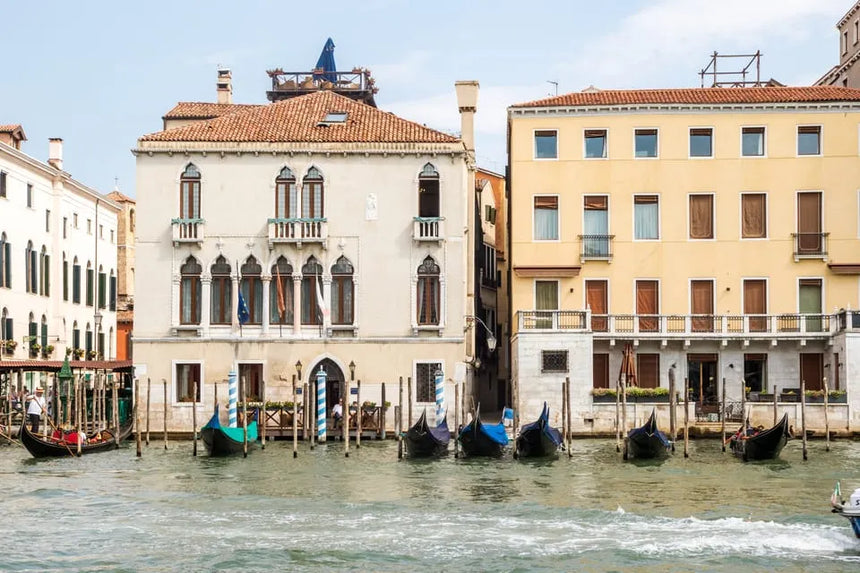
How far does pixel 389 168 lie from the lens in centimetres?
3294

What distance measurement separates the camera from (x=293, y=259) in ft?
108

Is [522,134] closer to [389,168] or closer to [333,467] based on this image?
[389,168]

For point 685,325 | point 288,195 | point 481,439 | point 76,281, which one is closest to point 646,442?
point 481,439

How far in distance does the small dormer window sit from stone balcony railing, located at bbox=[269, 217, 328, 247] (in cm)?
274

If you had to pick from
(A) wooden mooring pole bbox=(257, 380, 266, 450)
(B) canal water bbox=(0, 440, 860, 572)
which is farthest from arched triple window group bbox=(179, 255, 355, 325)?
(B) canal water bbox=(0, 440, 860, 572)

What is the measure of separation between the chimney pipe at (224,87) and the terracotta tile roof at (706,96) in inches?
394

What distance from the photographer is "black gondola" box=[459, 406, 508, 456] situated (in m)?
27.7

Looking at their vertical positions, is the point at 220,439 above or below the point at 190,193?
below

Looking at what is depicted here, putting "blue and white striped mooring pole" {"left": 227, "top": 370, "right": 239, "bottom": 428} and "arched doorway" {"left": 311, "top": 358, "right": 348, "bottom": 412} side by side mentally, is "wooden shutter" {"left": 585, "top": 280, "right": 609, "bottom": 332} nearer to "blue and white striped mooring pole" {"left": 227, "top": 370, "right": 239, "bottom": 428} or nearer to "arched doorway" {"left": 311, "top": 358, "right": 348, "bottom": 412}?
"arched doorway" {"left": 311, "top": 358, "right": 348, "bottom": 412}

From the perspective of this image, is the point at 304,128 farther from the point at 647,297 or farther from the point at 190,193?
the point at 647,297

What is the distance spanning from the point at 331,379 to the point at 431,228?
4164 millimetres

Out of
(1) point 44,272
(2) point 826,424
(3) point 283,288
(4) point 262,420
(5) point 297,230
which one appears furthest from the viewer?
(1) point 44,272

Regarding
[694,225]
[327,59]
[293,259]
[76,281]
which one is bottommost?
[293,259]

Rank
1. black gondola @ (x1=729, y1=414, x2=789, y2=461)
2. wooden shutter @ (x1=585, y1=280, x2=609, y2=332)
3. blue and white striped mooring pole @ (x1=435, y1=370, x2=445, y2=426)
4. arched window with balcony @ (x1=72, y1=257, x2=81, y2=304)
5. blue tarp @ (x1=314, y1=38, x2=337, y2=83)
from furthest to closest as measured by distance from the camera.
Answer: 1. blue tarp @ (x1=314, y1=38, x2=337, y2=83)
2. arched window with balcony @ (x1=72, y1=257, x2=81, y2=304)
3. wooden shutter @ (x1=585, y1=280, x2=609, y2=332)
4. blue and white striped mooring pole @ (x1=435, y1=370, x2=445, y2=426)
5. black gondola @ (x1=729, y1=414, x2=789, y2=461)
